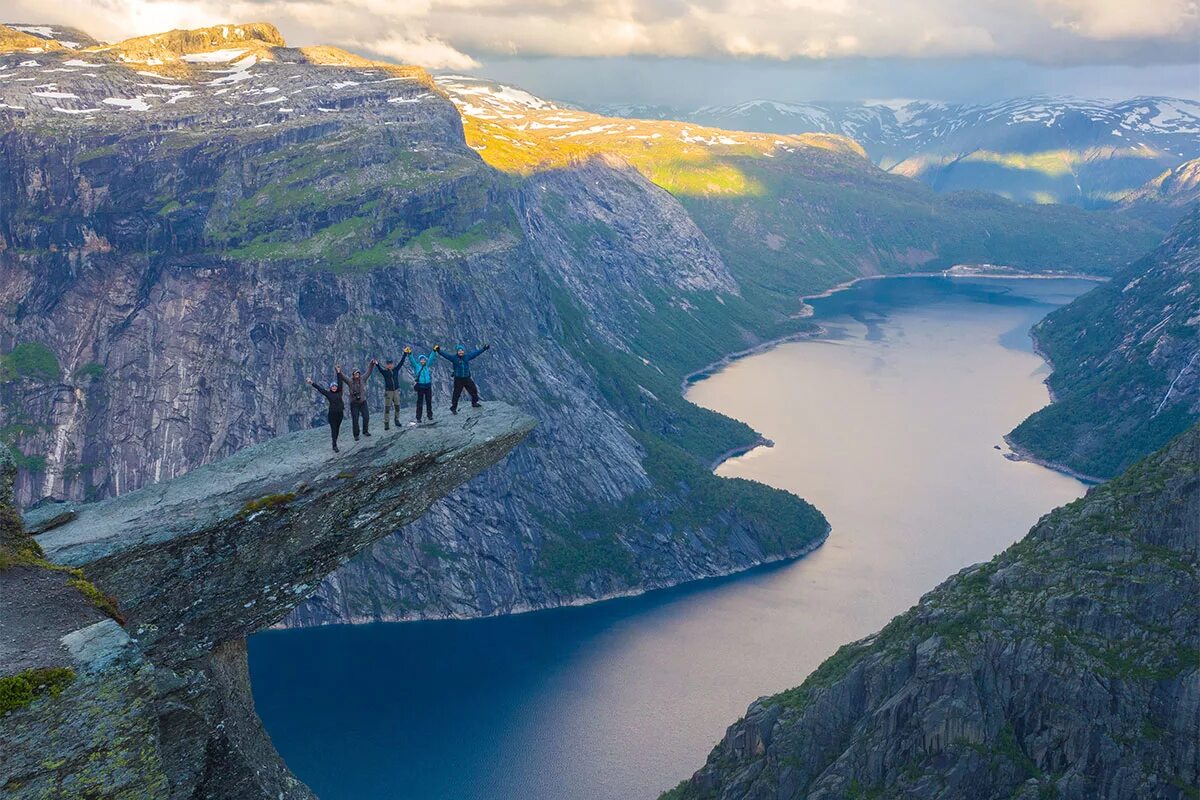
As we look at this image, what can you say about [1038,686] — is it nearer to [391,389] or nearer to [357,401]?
[391,389]

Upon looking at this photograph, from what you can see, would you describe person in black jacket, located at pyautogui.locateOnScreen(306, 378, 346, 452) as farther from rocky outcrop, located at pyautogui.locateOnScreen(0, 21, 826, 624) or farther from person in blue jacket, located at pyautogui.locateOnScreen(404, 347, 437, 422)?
rocky outcrop, located at pyautogui.locateOnScreen(0, 21, 826, 624)

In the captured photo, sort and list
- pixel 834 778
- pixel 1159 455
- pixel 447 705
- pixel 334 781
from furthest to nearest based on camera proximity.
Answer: pixel 447 705 → pixel 334 781 → pixel 1159 455 → pixel 834 778

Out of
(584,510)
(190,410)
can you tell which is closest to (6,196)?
(190,410)

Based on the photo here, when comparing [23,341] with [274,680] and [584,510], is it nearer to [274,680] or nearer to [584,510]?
[274,680]

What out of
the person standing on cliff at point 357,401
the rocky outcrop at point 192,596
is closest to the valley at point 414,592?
the rocky outcrop at point 192,596

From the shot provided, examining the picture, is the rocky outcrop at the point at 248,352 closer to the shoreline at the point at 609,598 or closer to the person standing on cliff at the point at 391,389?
the shoreline at the point at 609,598

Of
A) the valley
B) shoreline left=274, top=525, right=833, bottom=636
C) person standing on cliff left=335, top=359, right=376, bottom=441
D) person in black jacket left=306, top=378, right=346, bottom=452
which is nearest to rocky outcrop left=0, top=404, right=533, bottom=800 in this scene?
the valley
